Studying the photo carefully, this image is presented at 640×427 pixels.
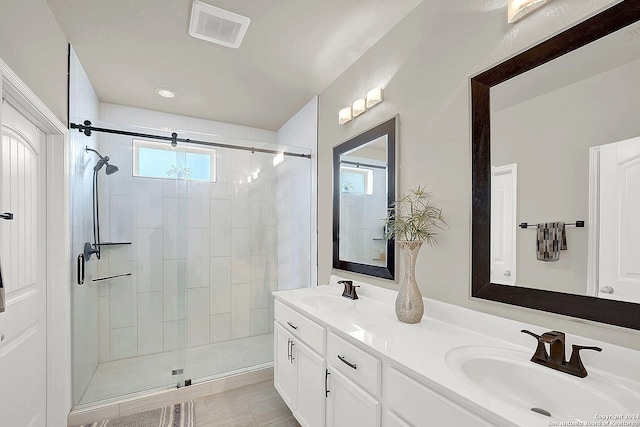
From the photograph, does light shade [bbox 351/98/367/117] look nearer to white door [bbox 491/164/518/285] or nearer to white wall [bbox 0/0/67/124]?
white door [bbox 491/164/518/285]

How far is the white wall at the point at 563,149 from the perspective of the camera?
0.98 m

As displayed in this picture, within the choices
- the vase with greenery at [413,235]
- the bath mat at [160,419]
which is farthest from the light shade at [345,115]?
the bath mat at [160,419]

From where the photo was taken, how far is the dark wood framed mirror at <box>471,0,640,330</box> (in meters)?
0.97

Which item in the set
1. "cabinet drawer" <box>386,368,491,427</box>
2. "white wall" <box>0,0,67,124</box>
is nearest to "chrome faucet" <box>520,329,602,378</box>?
"cabinet drawer" <box>386,368,491,427</box>

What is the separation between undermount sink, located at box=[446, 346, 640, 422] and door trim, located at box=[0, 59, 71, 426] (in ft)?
7.58

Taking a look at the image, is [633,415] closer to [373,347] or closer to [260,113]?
[373,347]

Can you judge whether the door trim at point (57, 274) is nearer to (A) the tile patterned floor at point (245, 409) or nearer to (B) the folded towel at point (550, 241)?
(A) the tile patterned floor at point (245, 409)

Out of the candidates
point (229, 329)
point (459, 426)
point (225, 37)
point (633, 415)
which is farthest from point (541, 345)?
point (229, 329)

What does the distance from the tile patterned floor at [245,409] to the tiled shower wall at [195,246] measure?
0.59 m

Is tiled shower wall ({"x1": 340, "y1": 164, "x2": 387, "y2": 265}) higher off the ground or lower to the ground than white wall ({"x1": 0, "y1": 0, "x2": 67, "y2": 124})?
lower

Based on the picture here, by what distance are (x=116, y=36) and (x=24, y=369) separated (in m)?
2.07

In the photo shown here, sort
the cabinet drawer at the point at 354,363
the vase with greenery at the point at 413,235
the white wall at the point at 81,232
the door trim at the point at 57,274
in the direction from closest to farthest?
the cabinet drawer at the point at 354,363 < the vase with greenery at the point at 413,235 < the door trim at the point at 57,274 < the white wall at the point at 81,232

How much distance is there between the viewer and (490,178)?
1348 millimetres

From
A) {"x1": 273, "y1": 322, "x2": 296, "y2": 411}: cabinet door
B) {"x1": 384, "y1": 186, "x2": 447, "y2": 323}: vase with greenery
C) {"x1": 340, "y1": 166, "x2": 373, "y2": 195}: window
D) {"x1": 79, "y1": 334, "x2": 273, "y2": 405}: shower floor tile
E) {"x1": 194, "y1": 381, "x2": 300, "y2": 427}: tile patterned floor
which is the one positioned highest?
{"x1": 340, "y1": 166, "x2": 373, "y2": 195}: window
